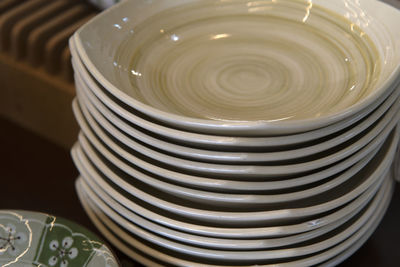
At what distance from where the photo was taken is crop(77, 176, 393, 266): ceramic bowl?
50cm

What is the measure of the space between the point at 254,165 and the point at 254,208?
0.16 ft

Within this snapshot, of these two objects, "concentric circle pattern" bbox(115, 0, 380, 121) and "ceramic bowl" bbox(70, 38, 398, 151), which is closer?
"ceramic bowl" bbox(70, 38, 398, 151)

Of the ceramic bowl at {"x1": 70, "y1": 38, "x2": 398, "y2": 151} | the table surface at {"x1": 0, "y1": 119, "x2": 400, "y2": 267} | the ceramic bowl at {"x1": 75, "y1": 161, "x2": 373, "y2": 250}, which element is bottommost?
the table surface at {"x1": 0, "y1": 119, "x2": 400, "y2": 267}

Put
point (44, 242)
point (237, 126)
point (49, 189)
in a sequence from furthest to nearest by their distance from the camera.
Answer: point (49, 189)
point (44, 242)
point (237, 126)

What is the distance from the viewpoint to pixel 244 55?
0.60 meters

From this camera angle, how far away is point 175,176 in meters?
0.46

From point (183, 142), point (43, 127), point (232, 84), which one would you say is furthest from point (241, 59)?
point (43, 127)

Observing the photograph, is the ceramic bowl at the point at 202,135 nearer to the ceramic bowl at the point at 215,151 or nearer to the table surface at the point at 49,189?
the ceramic bowl at the point at 215,151

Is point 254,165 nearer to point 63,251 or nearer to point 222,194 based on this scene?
point 222,194

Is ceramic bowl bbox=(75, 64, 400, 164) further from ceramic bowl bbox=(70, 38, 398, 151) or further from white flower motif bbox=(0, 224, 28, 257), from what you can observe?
white flower motif bbox=(0, 224, 28, 257)

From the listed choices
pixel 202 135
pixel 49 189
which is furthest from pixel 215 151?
pixel 49 189

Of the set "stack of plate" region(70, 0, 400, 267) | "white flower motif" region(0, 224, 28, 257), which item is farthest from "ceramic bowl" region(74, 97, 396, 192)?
"white flower motif" region(0, 224, 28, 257)

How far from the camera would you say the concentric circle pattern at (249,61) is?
0.53 meters

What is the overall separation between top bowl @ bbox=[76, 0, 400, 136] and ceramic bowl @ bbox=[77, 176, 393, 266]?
0.11 metres
